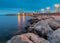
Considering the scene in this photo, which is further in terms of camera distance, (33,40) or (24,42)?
(33,40)

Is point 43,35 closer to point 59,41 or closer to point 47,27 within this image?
point 47,27

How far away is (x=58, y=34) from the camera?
3090 mm

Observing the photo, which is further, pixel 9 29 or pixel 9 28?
pixel 9 28

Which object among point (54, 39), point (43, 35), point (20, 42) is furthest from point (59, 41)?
point (43, 35)

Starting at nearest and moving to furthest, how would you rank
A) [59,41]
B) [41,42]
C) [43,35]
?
[59,41] < [41,42] < [43,35]

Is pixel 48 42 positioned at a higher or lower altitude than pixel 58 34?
lower

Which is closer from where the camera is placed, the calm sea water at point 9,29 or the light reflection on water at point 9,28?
the calm sea water at point 9,29

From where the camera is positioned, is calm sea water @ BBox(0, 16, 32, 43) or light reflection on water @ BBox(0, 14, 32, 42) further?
light reflection on water @ BBox(0, 14, 32, 42)

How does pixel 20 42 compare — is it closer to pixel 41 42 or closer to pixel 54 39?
pixel 41 42

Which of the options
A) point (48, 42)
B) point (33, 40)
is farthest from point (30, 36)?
point (48, 42)

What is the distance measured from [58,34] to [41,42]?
1.35 ft

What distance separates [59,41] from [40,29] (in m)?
1.21

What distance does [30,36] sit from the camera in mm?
3463

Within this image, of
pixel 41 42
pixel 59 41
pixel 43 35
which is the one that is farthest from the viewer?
pixel 43 35
